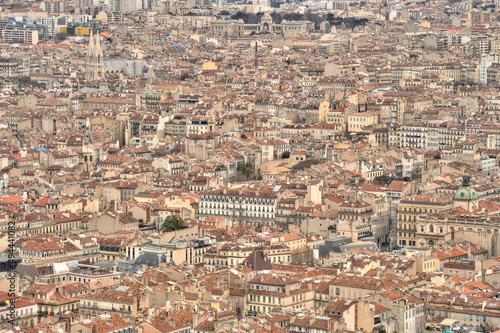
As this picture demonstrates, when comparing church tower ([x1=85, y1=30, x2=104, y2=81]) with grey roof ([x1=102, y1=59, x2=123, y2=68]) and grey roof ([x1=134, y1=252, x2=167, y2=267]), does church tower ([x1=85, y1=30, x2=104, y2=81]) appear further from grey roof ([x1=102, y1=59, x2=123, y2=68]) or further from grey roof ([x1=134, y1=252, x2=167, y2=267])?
grey roof ([x1=134, y1=252, x2=167, y2=267])

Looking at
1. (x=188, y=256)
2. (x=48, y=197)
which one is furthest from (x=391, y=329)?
(x=48, y=197)

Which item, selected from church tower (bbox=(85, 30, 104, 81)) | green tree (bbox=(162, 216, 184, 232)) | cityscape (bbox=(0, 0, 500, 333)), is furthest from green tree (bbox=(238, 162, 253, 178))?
church tower (bbox=(85, 30, 104, 81))

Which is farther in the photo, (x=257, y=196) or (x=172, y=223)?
A: (x=257, y=196)

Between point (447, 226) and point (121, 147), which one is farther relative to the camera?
point (121, 147)

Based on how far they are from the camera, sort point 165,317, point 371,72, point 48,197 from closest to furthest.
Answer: point 165,317
point 48,197
point 371,72

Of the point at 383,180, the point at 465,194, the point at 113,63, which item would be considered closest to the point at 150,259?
the point at 465,194

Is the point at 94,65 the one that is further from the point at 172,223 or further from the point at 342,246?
the point at 342,246

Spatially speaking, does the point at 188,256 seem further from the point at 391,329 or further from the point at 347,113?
the point at 347,113
